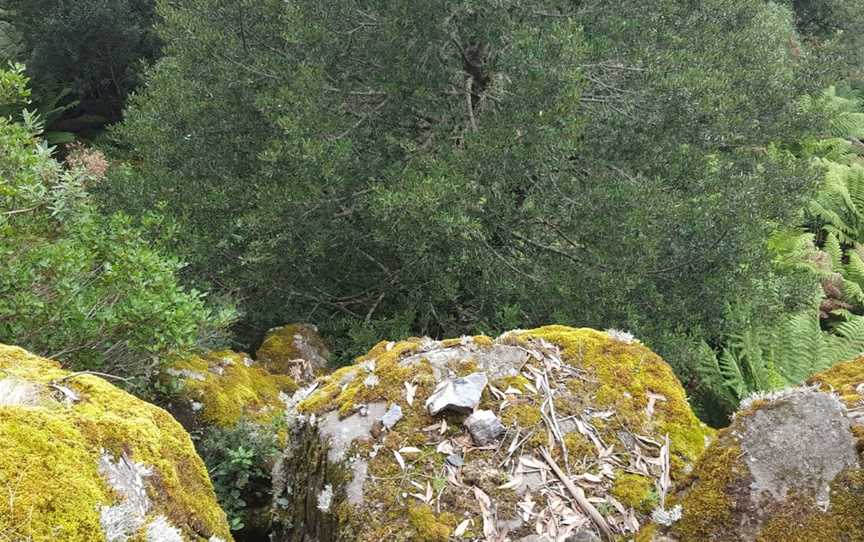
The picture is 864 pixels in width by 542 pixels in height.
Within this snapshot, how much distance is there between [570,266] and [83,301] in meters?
3.91

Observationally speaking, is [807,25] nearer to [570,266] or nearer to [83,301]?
[570,266]

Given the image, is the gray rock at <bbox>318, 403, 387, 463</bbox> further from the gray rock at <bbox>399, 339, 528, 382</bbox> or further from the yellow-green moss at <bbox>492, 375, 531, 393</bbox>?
the yellow-green moss at <bbox>492, 375, 531, 393</bbox>

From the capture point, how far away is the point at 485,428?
260 cm

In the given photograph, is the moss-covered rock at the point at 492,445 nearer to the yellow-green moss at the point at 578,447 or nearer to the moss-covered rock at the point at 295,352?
the yellow-green moss at the point at 578,447

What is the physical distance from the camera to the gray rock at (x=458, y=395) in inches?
106

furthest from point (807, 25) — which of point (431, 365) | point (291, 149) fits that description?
point (431, 365)

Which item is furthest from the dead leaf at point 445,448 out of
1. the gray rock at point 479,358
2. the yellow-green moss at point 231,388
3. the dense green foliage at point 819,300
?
the dense green foliage at point 819,300

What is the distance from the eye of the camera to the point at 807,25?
17281 millimetres

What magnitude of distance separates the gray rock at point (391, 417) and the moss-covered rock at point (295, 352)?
276 centimetres

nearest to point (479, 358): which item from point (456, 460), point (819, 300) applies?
point (456, 460)

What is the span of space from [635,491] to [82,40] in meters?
17.8

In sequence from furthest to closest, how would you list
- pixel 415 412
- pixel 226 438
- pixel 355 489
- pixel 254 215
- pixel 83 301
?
pixel 254 215 < pixel 226 438 < pixel 83 301 < pixel 415 412 < pixel 355 489

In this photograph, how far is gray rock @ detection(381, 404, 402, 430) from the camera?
2.69 metres

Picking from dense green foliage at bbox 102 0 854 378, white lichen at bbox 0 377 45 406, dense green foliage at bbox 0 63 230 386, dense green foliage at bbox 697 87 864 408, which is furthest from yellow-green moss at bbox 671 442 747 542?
dense green foliage at bbox 697 87 864 408
